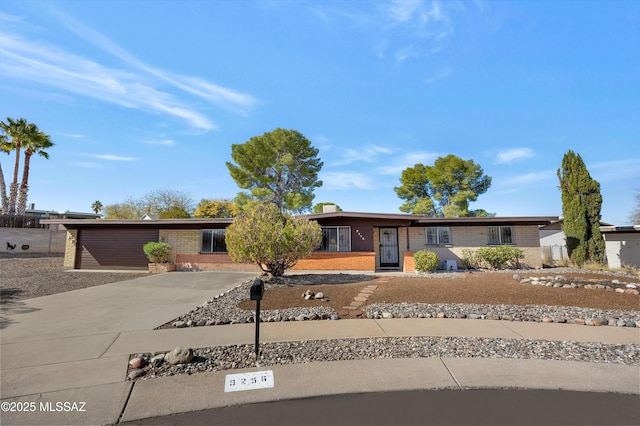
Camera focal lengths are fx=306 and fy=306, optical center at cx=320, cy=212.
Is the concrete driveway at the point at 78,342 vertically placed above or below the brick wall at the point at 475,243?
below

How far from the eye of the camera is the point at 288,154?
25.9 metres

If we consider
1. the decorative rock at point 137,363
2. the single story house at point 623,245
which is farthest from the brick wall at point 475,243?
the decorative rock at point 137,363

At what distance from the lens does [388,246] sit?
16891mm

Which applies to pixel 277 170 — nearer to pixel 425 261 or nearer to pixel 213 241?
pixel 213 241

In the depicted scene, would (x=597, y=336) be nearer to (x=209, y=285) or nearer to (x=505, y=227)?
(x=209, y=285)

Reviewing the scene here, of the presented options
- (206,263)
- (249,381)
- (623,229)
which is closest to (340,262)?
(206,263)

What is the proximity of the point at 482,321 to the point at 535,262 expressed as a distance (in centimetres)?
1269

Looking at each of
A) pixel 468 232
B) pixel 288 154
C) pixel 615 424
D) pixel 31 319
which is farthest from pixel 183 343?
pixel 288 154

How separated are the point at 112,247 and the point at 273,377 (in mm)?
16718

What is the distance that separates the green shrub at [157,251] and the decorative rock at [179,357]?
12587mm

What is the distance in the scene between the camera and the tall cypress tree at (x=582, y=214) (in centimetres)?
1585

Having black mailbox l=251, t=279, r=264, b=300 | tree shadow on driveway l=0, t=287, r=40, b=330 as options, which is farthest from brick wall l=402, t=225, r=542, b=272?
tree shadow on driveway l=0, t=287, r=40, b=330

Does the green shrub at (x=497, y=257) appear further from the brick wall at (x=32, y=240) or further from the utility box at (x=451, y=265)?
the brick wall at (x=32, y=240)

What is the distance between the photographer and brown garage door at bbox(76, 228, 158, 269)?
16.3 m
